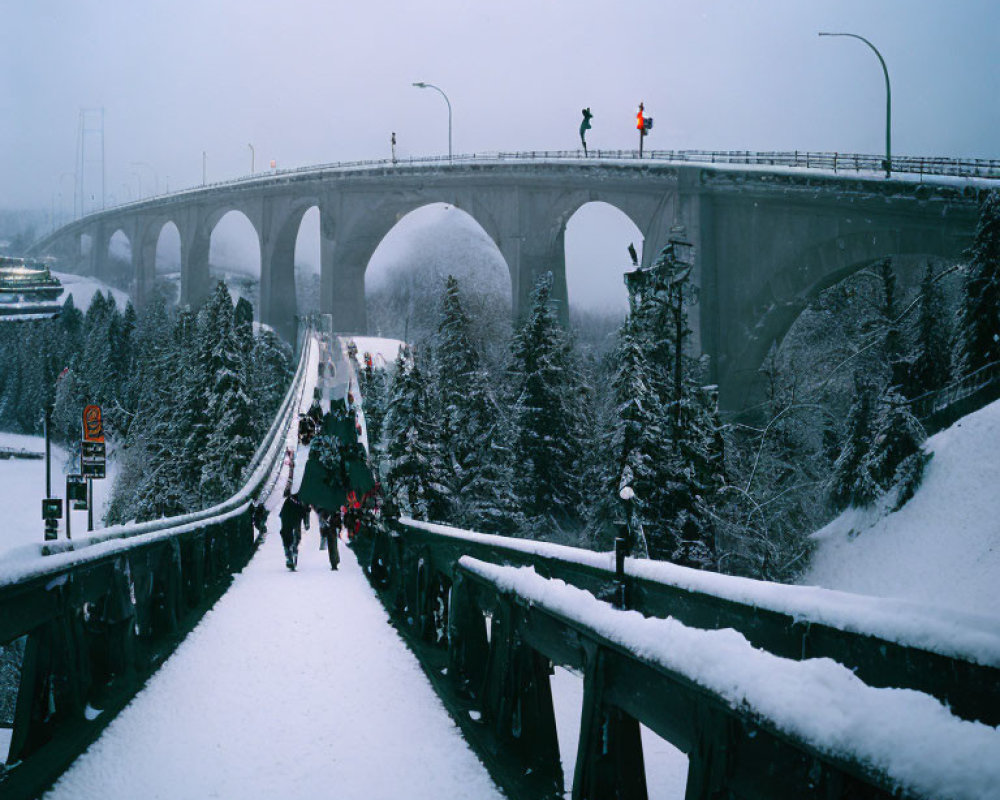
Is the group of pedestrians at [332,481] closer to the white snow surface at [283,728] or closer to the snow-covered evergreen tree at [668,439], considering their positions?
the white snow surface at [283,728]

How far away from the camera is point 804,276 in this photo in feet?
138

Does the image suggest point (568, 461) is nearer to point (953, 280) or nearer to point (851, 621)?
point (953, 280)

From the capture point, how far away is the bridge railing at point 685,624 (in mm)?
2883

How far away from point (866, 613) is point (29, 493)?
3721 inches

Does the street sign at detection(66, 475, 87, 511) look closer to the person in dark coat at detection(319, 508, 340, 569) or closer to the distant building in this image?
the person in dark coat at detection(319, 508, 340, 569)

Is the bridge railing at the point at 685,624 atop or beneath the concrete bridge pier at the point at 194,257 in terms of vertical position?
beneath

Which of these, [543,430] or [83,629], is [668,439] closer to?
[543,430]

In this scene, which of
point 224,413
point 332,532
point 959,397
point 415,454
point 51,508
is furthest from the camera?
point 224,413

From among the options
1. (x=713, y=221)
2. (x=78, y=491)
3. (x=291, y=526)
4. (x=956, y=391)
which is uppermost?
(x=713, y=221)

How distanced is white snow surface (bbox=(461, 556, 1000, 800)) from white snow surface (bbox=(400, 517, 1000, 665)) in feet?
3.96

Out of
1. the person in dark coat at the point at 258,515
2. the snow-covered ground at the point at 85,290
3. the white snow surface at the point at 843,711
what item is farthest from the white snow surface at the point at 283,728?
the snow-covered ground at the point at 85,290

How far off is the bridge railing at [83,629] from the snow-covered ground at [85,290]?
18116 cm

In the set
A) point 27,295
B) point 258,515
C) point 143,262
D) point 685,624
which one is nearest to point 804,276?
point 258,515

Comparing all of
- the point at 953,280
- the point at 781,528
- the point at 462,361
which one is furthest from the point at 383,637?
the point at 953,280
